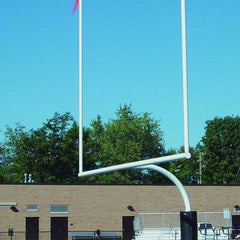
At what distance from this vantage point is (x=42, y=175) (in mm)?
61188

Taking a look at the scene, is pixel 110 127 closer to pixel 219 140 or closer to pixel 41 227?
pixel 41 227

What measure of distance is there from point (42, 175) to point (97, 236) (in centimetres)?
2671

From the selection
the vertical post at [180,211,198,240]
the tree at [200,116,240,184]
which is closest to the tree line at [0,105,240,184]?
the tree at [200,116,240,184]

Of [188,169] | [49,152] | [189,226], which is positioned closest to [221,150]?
[188,169]

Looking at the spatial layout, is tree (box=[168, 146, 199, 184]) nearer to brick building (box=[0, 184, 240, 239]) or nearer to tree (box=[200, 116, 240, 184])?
tree (box=[200, 116, 240, 184])

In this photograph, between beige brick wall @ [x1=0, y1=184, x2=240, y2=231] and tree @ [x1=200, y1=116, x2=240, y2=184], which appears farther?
tree @ [x1=200, y1=116, x2=240, y2=184]

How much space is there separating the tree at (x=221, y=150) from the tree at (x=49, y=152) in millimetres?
15093

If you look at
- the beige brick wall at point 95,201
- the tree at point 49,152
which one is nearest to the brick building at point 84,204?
the beige brick wall at point 95,201

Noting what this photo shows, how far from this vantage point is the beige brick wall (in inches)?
1451

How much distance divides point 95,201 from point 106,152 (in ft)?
10.8

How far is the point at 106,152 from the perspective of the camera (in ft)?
131

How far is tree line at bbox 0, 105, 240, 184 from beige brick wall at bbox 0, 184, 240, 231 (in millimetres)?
2364

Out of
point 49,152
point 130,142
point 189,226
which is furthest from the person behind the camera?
point 49,152

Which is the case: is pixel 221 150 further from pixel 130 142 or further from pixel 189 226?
pixel 189 226
